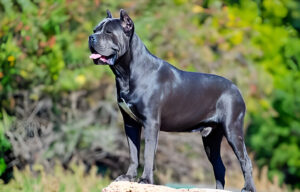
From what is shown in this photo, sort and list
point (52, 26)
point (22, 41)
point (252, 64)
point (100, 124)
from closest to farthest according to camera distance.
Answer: point (52, 26) < point (22, 41) < point (100, 124) < point (252, 64)

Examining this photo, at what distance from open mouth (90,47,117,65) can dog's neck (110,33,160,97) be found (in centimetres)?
11

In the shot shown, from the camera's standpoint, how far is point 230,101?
621 centimetres

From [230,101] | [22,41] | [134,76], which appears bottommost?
[22,41]

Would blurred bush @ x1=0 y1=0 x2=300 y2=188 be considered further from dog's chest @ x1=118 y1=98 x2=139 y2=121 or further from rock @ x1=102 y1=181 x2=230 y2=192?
rock @ x1=102 y1=181 x2=230 y2=192

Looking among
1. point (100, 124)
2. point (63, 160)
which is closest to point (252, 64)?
point (100, 124)

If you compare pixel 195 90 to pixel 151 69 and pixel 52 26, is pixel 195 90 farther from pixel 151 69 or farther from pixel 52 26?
pixel 52 26

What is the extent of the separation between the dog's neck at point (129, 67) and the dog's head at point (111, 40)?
92 millimetres

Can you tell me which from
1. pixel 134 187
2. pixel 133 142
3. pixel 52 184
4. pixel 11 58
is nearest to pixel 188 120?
pixel 133 142

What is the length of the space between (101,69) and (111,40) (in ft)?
23.3

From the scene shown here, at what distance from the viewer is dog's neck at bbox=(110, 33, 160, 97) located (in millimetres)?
5740

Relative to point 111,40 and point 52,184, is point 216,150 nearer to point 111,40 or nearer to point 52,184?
point 111,40

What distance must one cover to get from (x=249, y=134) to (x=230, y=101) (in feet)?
40.8

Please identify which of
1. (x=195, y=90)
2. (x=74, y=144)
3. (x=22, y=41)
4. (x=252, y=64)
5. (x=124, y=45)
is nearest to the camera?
(x=124, y=45)

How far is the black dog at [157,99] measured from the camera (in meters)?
5.63
